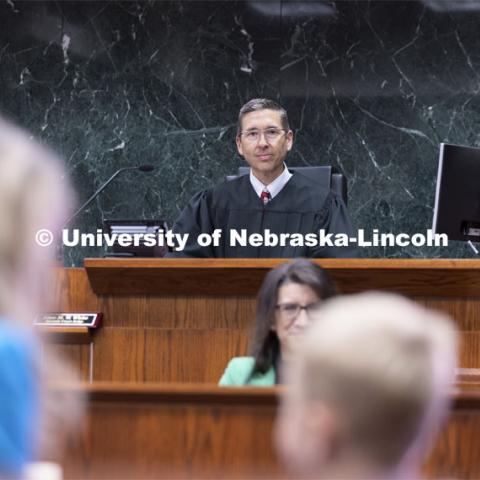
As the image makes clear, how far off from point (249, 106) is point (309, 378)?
171 inches

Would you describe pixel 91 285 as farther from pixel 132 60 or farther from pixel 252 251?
pixel 132 60

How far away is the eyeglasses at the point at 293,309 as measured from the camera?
3.06 meters

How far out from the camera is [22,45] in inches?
303

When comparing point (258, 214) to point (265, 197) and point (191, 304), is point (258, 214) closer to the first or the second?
point (265, 197)

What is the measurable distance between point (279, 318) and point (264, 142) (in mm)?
2211

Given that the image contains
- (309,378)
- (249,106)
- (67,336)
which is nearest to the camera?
(309,378)

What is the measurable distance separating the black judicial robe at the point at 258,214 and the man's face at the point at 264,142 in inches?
5.0

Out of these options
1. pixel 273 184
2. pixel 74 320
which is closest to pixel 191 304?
pixel 74 320

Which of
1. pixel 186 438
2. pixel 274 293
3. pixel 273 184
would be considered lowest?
pixel 186 438

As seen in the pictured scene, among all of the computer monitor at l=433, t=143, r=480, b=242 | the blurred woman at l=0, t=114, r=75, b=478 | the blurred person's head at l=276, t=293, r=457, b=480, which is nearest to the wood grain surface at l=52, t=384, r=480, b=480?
the blurred woman at l=0, t=114, r=75, b=478

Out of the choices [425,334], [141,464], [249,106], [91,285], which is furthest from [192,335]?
[425,334]

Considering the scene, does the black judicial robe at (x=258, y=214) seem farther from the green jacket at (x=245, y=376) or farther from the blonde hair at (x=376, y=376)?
the blonde hair at (x=376, y=376)

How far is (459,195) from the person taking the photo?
477 cm

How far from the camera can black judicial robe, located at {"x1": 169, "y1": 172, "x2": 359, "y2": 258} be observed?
5051 mm
